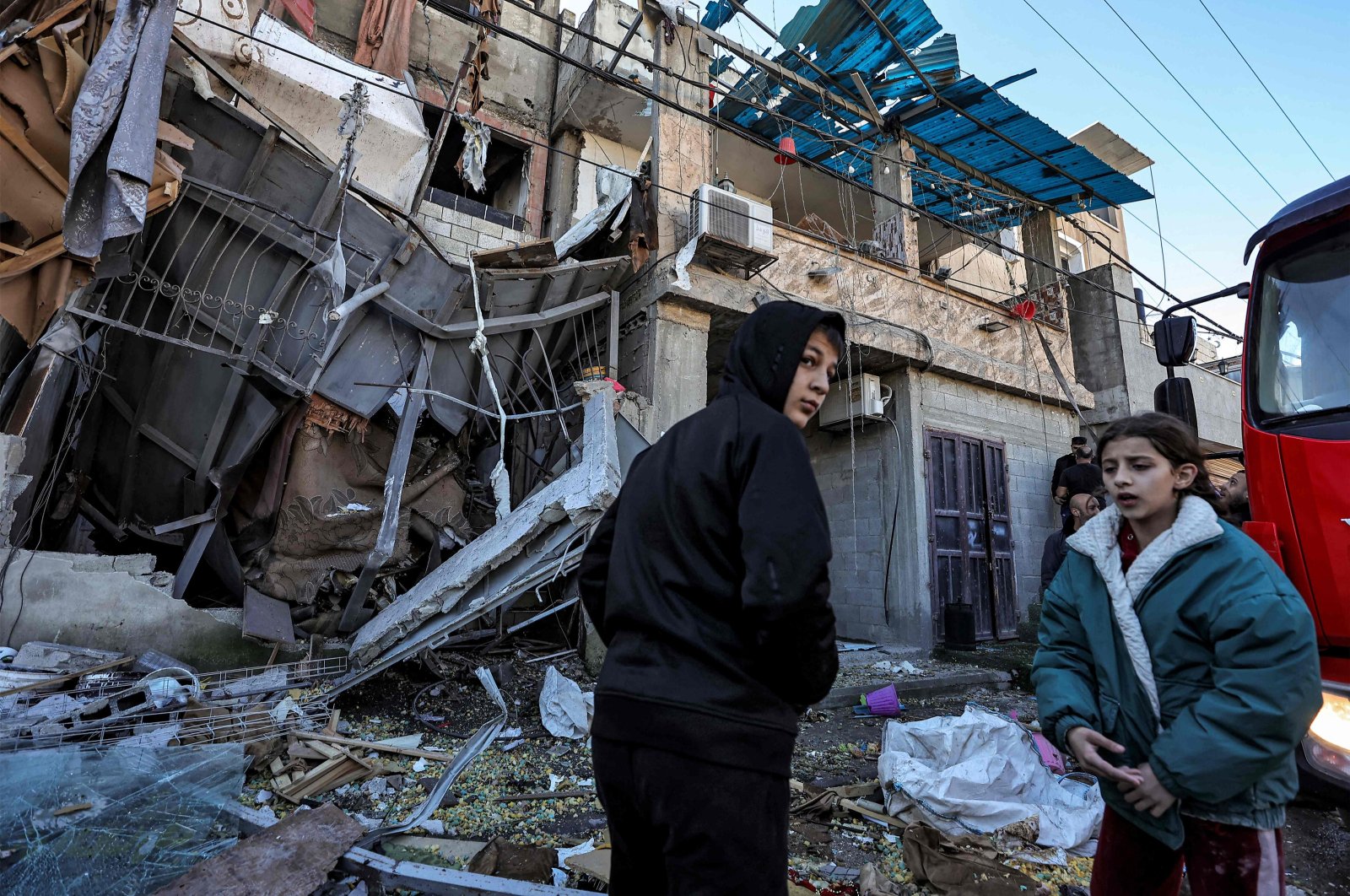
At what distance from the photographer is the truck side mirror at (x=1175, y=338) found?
3621mm

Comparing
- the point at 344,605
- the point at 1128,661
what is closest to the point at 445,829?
the point at 1128,661

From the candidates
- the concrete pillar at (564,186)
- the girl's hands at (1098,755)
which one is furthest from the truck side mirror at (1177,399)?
the concrete pillar at (564,186)

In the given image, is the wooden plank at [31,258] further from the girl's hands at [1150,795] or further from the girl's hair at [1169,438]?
the girl's hands at [1150,795]

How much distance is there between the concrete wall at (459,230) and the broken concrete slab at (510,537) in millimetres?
4089

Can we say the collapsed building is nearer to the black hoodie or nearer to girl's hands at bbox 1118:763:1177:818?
the black hoodie

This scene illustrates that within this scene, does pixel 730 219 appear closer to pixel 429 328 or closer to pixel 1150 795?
pixel 429 328

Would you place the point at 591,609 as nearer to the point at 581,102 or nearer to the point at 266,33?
the point at 266,33

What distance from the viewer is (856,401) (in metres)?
8.54

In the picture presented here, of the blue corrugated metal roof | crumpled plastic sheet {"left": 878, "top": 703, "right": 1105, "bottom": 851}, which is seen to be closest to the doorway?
the blue corrugated metal roof

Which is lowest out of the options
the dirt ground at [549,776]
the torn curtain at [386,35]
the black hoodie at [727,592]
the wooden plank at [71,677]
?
the dirt ground at [549,776]

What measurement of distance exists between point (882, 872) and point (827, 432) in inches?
277

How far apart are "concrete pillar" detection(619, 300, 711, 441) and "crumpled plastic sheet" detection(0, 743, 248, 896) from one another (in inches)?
175

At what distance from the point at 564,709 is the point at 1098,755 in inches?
149

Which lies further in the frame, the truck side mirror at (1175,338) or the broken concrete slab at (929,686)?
the broken concrete slab at (929,686)
